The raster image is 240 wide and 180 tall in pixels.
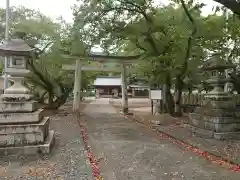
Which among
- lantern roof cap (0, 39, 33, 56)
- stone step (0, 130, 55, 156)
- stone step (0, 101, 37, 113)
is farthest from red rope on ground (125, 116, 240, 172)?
lantern roof cap (0, 39, 33, 56)

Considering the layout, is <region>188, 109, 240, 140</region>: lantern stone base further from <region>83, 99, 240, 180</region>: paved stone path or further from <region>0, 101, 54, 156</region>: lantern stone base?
<region>0, 101, 54, 156</region>: lantern stone base

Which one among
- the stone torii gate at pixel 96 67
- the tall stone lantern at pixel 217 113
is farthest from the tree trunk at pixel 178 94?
the tall stone lantern at pixel 217 113

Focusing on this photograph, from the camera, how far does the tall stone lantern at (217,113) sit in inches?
384

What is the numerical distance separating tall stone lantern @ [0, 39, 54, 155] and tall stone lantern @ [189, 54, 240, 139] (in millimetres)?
5470

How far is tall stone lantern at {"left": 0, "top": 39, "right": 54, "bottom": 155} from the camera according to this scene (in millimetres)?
7441

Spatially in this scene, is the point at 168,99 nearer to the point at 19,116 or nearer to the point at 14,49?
the point at 14,49

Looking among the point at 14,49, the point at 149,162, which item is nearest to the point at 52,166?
the point at 149,162

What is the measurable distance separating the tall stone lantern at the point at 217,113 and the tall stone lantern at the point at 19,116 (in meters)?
5.47

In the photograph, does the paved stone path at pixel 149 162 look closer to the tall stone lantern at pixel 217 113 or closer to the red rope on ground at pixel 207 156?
the red rope on ground at pixel 207 156

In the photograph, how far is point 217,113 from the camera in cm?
987

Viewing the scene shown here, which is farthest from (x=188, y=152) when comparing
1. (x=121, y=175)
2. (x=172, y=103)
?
(x=172, y=103)

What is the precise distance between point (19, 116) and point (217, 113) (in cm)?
640

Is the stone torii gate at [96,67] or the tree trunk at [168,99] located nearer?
the tree trunk at [168,99]

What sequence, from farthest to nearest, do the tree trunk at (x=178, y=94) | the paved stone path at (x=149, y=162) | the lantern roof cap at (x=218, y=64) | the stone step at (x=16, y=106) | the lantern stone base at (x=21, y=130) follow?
1. the tree trunk at (x=178, y=94)
2. the lantern roof cap at (x=218, y=64)
3. the stone step at (x=16, y=106)
4. the lantern stone base at (x=21, y=130)
5. the paved stone path at (x=149, y=162)
